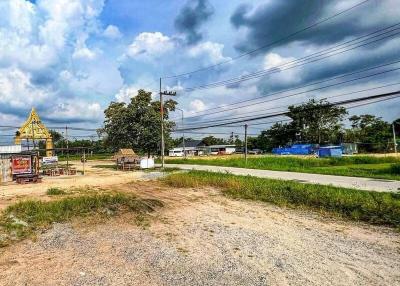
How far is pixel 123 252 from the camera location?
9.90m

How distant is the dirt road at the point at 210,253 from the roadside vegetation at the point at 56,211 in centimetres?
91

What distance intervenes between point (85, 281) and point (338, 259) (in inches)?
224

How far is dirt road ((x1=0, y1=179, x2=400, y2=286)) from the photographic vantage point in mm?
7914

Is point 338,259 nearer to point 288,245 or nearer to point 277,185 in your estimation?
point 288,245

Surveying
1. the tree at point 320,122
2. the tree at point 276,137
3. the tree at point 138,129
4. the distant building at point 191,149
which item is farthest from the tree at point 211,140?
the tree at point 138,129

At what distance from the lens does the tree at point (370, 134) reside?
8434 cm

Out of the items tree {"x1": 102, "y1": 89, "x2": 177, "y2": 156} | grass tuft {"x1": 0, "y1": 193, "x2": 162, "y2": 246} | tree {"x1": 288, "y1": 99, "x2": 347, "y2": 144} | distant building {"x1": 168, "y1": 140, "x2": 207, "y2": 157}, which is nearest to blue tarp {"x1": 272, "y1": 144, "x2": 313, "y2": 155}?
tree {"x1": 288, "y1": 99, "x2": 347, "y2": 144}

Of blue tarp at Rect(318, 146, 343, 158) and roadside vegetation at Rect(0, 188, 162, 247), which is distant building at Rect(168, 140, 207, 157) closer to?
blue tarp at Rect(318, 146, 343, 158)

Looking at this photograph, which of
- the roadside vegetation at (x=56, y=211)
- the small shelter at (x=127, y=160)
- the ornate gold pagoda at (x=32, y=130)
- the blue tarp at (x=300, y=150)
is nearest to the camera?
the roadside vegetation at (x=56, y=211)

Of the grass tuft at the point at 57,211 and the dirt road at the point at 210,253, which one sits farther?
the grass tuft at the point at 57,211

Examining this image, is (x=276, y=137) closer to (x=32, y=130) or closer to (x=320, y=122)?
(x=320, y=122)

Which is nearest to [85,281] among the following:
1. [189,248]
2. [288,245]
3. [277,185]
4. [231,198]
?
[189,248]

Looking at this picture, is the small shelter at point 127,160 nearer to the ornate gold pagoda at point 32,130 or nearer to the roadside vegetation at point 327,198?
the ornate gold pagoda at point 32,130

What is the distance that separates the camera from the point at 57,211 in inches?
619
